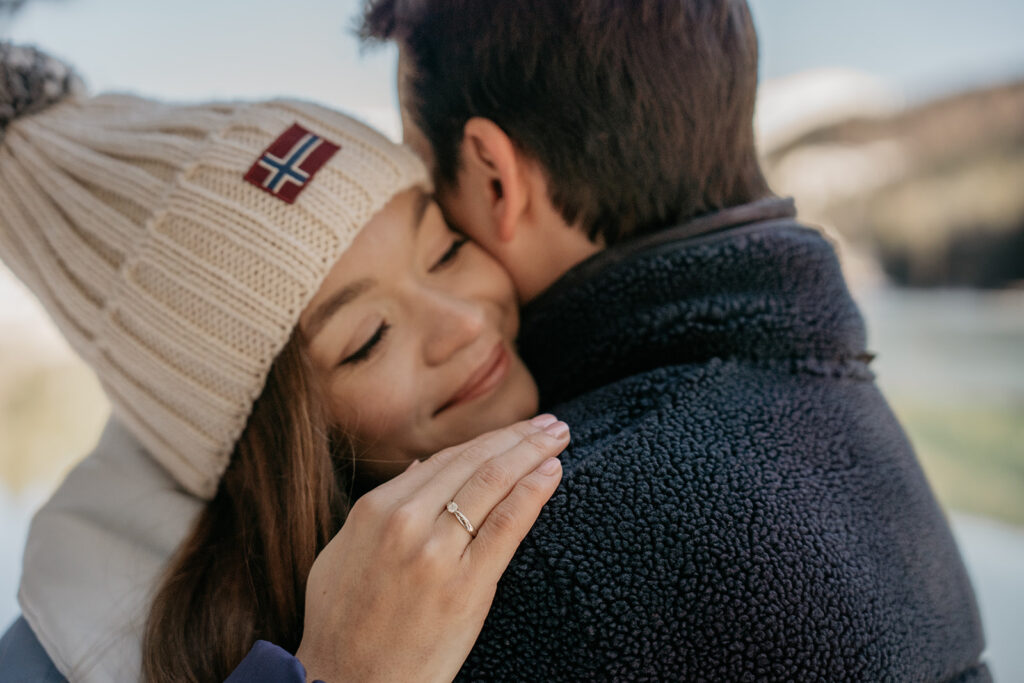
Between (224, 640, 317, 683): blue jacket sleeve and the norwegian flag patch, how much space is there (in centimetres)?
50

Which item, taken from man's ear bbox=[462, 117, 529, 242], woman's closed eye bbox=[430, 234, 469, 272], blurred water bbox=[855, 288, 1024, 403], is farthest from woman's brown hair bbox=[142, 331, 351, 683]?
blurred water bbox=[855, 288, 1024, 403]

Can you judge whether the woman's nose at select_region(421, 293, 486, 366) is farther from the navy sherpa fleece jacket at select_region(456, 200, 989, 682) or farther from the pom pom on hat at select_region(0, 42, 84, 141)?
the pom pom on hat at select_region(0, 42, 84, 141)

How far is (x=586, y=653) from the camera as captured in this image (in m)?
0.57

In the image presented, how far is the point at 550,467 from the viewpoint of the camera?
0.64 meters

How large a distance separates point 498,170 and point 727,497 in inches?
20.3

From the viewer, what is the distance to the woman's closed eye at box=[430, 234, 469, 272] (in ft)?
3.08

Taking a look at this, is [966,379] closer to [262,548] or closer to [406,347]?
[406,347]

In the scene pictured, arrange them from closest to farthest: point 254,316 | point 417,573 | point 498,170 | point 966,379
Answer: point 417,573 → point 254,316 → point 498,170 → point 966,379

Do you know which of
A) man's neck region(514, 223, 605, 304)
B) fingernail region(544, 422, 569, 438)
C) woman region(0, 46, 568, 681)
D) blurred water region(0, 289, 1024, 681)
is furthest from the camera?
blurred water region(0, 289, 1024, 681)

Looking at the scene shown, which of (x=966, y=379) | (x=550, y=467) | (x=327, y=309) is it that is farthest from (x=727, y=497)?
(x=966, y=379)

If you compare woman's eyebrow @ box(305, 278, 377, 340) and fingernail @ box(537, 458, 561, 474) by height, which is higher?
woman's eyebrow @ box(305, 278, 377, 340)

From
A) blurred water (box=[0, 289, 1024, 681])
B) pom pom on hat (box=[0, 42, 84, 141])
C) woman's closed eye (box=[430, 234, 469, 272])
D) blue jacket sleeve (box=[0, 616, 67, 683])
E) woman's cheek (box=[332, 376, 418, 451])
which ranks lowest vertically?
blurred water (box=[0, 289, 1024, 681])

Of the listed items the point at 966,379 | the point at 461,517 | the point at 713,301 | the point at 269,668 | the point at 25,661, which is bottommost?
the point at 966,379

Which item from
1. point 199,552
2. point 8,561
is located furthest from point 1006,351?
point 8,561
